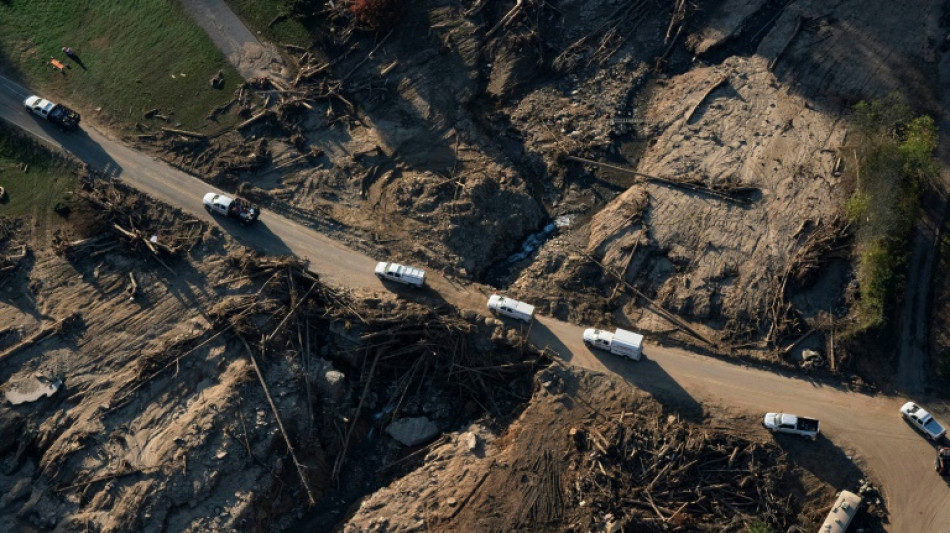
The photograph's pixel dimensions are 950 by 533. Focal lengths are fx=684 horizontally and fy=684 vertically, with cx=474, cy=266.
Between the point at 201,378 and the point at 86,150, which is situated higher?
the point at 86,150

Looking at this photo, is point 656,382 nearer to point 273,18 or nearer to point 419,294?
point 419,294

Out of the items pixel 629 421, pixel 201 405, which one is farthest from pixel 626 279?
pixel 201 405

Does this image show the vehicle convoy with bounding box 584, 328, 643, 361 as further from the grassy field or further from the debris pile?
the grassy field

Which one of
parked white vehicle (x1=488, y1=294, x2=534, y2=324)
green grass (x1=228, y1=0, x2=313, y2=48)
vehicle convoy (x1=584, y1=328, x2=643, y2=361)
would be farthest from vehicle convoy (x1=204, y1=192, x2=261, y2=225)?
vehicle convoy (x1=584, y1=328, x2=643, y2=361)

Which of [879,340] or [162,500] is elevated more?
[162,500]

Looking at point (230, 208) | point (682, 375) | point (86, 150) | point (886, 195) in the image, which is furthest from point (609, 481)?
point (86, 150)

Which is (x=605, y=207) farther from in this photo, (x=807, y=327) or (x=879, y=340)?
(x=879, y=340)
